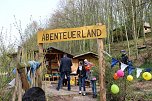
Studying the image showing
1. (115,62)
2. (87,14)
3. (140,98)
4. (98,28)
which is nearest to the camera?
(98,28)

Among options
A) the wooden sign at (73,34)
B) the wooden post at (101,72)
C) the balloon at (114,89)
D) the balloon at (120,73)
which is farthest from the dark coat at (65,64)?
the wooden post at (101,72)

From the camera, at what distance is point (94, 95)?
14.6 m

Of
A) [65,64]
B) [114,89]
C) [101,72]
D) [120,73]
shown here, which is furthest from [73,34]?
[65,64]

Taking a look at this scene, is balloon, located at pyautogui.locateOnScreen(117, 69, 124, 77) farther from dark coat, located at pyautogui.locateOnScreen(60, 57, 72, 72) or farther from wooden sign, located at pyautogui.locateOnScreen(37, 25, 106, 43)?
dark coat, located at pyautogui.locateOnScreen(60, 57, 72, 72)

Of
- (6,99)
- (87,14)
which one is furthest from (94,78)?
(87,14)

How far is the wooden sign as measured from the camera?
33.5 feet

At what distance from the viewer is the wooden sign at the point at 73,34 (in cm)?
1022

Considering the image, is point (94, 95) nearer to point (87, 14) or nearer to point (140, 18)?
point (140, 18)

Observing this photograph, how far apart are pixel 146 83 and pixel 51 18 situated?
101ft

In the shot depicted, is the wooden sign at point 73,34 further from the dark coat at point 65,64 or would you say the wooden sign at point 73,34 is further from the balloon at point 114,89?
the dark coat at point 65,64

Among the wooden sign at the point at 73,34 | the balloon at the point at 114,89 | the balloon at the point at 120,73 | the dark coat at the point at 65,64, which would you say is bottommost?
the balloon at the point at 114,89

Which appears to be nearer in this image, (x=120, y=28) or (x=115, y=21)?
(x=120, y=28)

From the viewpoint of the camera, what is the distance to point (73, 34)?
10.5 meters

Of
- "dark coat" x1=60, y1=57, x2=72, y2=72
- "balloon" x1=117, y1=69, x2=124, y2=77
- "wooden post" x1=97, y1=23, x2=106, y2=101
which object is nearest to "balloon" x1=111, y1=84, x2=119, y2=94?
"balloon" x1=117, y1=69, x2=124, y2=77
